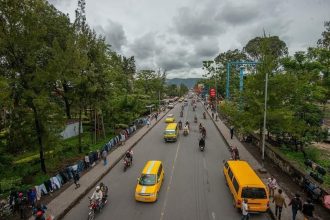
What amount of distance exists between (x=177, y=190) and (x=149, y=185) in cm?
235

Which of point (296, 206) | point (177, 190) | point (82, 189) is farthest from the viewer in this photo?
point (82, 189)

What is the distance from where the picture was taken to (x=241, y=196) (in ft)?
50.4

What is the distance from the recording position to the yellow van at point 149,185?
55.7ft

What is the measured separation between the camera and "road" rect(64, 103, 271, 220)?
15727mm

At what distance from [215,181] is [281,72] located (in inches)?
509

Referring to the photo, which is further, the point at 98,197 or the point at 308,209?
the point at 98,197

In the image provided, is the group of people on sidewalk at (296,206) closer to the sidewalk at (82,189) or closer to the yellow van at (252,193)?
the yellow van at (252,193)

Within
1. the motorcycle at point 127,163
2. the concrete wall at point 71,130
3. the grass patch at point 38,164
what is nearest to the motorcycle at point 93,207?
the grass patch at point 38,164

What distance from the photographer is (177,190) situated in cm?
1905

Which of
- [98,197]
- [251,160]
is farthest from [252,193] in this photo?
[251,160]

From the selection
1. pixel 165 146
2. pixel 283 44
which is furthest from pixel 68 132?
pixel 283 44

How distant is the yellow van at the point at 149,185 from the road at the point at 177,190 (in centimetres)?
39

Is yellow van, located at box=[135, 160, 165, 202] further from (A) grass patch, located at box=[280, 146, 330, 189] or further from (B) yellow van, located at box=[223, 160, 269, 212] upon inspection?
(A) grass patch, located at box=[280, 146, 330, 189]

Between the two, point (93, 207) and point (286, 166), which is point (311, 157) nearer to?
point (286, 166)
